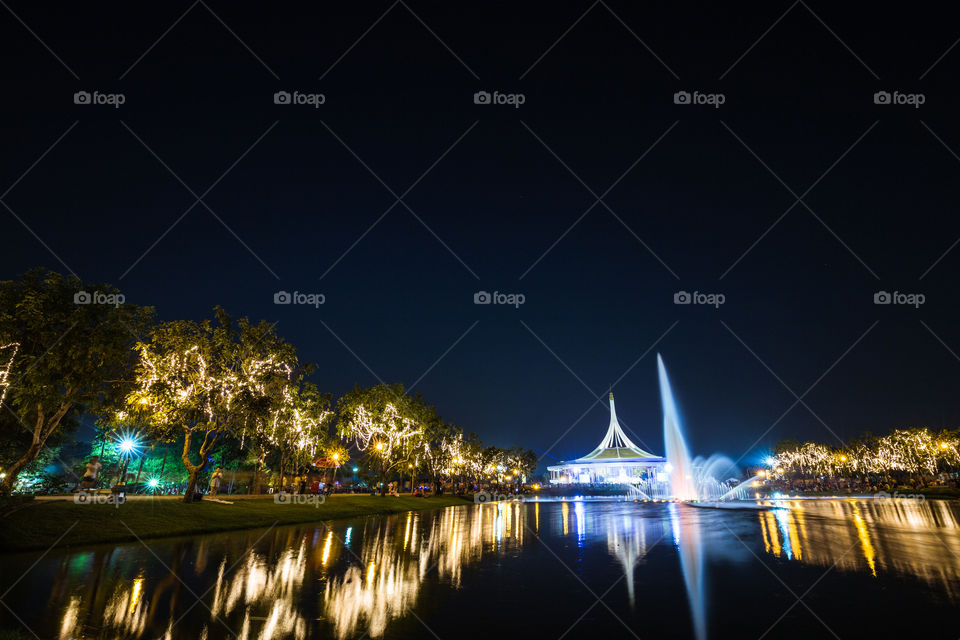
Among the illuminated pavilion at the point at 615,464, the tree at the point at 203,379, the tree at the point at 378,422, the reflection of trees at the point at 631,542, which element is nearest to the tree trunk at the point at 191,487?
the tree at the point at 203,379

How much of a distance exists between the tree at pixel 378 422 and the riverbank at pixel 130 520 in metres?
15.5

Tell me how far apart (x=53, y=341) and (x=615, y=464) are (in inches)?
5814

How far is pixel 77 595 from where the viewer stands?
10.1 m

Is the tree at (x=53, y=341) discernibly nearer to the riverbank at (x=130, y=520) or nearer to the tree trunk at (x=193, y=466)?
the riverbank at (x=130, y=520)

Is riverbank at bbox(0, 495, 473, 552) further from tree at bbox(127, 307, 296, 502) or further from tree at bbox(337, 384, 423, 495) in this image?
tree at bbox(337, 384, 423, 495)

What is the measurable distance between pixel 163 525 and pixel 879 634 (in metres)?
24.8

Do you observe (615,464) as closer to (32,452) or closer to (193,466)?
(193,466)

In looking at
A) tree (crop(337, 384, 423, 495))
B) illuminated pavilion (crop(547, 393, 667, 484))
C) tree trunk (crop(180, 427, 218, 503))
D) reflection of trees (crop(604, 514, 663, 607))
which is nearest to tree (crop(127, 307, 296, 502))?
tree trunk (crop(180, 427, 218, 503))

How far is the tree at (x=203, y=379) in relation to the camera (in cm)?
2786

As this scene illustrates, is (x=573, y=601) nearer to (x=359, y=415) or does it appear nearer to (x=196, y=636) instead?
(x=196, y=636)

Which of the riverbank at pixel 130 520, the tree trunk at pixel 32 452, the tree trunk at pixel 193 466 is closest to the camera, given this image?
the riverbank at pixel 130 520

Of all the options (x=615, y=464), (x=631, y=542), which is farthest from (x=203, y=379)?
(x=615, y=464)

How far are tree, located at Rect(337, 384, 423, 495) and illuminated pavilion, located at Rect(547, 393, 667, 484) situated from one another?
10714 centimetres

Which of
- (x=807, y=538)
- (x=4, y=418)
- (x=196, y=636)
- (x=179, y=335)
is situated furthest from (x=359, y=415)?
(x=196, y=636)
